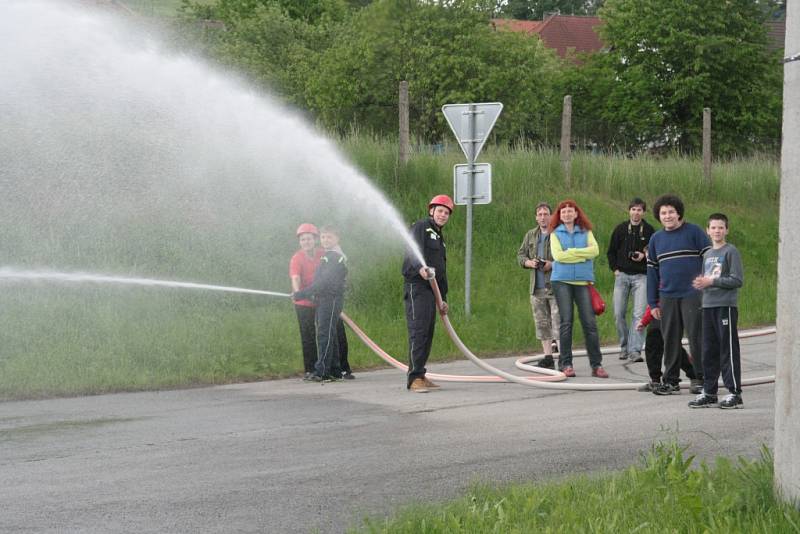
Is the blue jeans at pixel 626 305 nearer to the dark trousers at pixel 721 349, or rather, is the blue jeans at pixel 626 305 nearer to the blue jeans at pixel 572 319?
the blue jeans at pixel 572 319

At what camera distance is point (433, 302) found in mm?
11711

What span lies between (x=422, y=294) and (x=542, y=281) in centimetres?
284

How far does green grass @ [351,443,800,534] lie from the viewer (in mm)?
5457

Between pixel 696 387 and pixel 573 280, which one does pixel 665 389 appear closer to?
pixel 696 387

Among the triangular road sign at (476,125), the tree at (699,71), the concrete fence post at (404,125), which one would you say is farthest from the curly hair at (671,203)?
the tree at (699,71)

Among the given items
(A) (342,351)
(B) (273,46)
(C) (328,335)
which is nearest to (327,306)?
(C) (328,335)

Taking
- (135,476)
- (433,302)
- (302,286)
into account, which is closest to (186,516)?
(135,476)

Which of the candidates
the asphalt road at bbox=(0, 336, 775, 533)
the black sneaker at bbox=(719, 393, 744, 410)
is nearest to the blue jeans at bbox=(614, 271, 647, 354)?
the asphalt road at bbox=(0, 336, 775, 533)

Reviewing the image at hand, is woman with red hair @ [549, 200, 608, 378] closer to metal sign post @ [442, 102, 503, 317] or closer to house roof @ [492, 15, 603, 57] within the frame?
metal sign post @ [442, 102, 503, 317]

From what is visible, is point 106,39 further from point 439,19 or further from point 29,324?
point 439,19

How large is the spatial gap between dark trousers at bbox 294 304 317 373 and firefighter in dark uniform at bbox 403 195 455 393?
63.6 inches

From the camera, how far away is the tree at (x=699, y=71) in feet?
163

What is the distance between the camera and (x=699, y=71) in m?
50.1

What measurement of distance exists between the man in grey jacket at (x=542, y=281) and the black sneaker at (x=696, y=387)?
2.93 meters
